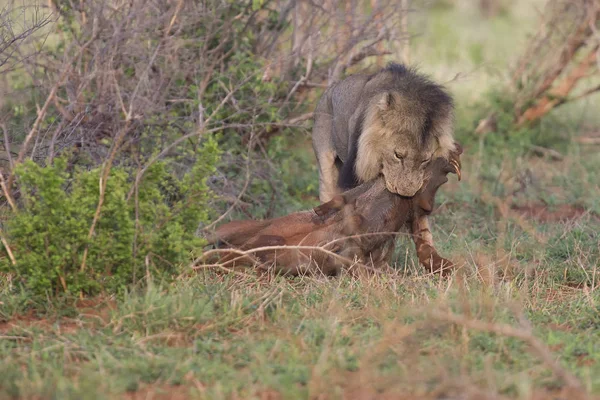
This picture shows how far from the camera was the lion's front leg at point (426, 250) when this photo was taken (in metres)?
5.84

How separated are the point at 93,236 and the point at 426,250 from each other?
232 centimetres

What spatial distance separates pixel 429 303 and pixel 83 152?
9.59ft

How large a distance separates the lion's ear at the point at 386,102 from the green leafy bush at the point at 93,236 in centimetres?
167

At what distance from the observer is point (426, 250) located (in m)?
5.99

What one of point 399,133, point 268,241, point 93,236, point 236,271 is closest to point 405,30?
point 399,133

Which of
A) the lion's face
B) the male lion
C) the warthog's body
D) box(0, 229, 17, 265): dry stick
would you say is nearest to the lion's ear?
the male lion

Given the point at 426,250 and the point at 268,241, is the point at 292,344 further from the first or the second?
the point at 426,250

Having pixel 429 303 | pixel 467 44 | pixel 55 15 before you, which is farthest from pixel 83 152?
pixel 467 44

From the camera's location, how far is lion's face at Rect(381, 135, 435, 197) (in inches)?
237

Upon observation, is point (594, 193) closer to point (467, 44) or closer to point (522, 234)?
point (522, 234)

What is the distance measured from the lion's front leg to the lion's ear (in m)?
0.80

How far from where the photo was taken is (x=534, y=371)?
151 inches

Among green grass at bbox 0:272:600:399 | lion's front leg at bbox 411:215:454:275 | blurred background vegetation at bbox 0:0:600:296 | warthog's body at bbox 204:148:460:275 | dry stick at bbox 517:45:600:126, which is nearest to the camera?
green grass at bbox 0:272:600:399

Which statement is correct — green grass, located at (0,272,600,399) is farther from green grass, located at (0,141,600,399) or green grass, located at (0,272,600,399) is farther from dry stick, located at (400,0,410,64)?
dry stick, located at (400,0,410,64)
